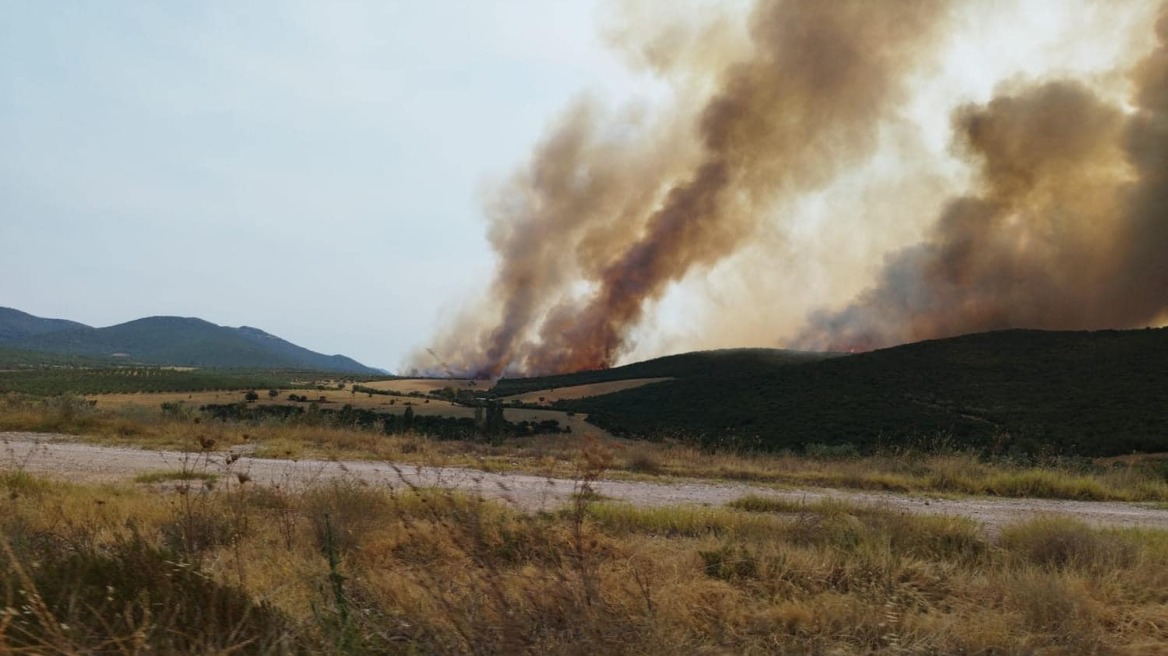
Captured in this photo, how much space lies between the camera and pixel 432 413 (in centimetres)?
3981

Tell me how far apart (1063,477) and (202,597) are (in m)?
18.6

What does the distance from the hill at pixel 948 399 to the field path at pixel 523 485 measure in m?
17.4

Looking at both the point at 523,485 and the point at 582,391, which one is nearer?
the point at 523,485

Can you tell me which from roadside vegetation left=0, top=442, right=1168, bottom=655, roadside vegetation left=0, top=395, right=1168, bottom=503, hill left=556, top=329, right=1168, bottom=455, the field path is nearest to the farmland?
roadside vegetation left=0, top=442, right=1168, bottom=655

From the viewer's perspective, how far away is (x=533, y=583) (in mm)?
3926

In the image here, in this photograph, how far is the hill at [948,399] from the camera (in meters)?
36.1

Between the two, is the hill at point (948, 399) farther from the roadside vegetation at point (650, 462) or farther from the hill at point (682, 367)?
the hill at point (682, 367)

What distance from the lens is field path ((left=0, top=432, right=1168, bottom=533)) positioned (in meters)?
10.4

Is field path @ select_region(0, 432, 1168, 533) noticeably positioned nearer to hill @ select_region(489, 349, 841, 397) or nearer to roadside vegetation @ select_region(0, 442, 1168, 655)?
roadside vegetation @ select_region(0, 442, 1168, 655)

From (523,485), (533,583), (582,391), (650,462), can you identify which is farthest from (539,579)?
(582,391)

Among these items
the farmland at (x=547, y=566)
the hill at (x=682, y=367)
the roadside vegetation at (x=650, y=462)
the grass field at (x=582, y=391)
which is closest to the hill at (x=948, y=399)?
the grass field at (x=582, y=391)

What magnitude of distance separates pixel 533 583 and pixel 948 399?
5147 cm

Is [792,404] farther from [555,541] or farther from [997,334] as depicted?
[555,541]

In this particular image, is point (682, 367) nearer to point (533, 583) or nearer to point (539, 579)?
point (539, 579)
